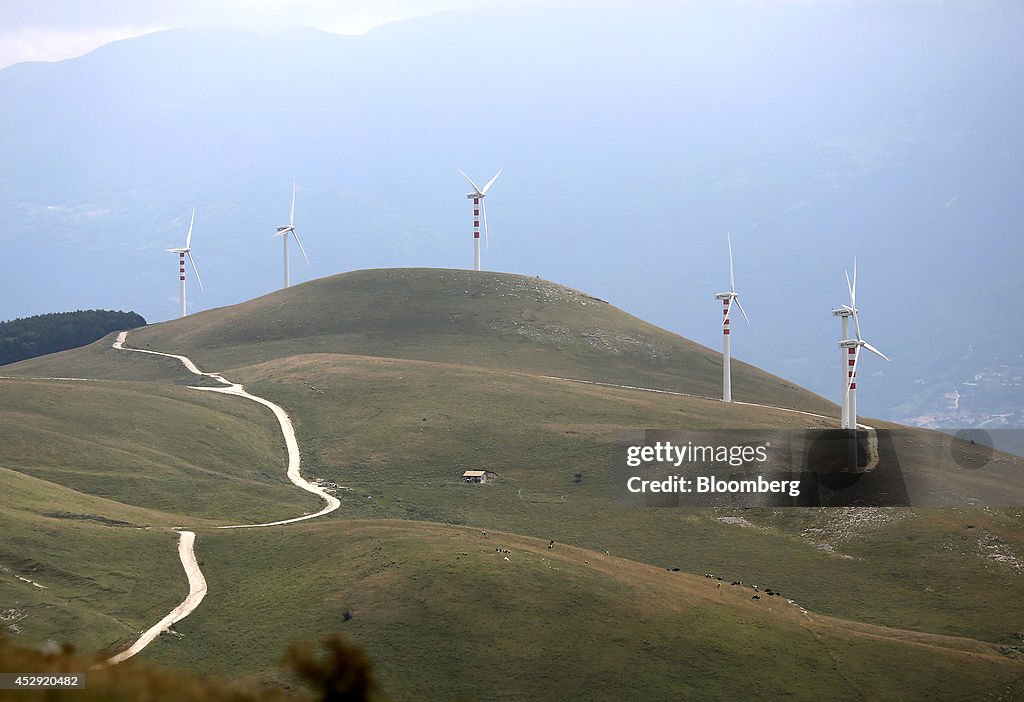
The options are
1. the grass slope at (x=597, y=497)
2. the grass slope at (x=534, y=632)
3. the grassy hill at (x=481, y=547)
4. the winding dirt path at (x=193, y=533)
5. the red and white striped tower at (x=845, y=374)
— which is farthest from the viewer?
the red and white striped tower at (x=845, y=374)

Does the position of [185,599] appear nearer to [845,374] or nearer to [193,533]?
[193,533]

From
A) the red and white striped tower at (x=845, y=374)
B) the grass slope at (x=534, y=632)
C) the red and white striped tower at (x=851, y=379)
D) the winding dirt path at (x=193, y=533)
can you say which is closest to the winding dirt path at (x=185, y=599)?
the winding dirt path at (x=193, y=533)

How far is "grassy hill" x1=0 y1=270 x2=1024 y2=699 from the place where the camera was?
77938mm

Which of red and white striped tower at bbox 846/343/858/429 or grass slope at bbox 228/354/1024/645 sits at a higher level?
red and white striped tower at bbox 846/343/858/429

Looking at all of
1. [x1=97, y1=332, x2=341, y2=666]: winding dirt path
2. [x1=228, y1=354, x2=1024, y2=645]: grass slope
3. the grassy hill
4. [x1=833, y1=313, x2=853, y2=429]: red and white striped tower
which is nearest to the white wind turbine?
[x1=833, y1=313, x2=853, y2=429]: red and white striped tower

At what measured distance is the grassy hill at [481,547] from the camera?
256ft

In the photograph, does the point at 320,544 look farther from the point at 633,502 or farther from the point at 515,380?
the point at 515,380

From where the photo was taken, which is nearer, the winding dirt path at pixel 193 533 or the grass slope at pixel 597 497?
the winding dirt path at pixel 193 533

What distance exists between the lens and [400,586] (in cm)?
8462

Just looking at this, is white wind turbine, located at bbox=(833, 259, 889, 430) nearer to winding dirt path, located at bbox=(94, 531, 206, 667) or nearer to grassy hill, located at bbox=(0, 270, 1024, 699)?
grassy hill, located at bbox=(0, 270, 1024, 699)

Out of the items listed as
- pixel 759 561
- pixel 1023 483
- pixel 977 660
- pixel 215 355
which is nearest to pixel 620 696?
pixel 977 660

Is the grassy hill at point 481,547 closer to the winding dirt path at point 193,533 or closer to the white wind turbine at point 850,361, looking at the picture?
the winding dirt path at point 193,533

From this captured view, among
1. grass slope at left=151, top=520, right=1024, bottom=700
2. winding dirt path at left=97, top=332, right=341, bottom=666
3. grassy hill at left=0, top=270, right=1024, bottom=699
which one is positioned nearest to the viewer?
grass slope at left=151, top=520, right=1024, bottom=700

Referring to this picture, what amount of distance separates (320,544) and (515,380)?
3146 inches
